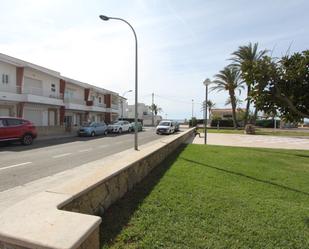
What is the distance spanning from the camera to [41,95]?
28.6 meters

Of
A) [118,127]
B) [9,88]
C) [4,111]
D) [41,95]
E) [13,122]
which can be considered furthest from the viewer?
[118,127]

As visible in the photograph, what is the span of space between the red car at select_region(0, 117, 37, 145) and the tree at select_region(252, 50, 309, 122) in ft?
46.7

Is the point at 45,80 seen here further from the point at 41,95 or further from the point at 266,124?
the point at 266,124

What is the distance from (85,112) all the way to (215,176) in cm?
3564

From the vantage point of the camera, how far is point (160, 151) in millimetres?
9422

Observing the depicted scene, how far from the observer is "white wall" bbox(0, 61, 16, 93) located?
24312 mm

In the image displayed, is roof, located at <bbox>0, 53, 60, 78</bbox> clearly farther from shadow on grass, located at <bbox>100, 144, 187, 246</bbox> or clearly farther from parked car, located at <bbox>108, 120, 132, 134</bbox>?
shadow on grass, located at <bbox>100, 144, 187, 246</bbox>

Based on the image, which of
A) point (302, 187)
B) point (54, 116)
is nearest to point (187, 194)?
point (302, 187)

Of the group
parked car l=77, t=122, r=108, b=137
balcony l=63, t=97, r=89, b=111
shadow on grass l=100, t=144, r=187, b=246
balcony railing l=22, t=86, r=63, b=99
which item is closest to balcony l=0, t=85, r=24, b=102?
balcony railing l=22, t=86, r=63, b=99

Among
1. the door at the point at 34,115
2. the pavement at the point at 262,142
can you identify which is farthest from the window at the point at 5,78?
the pavement at the point at 262,142

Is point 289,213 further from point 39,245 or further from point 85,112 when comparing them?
point 85,112

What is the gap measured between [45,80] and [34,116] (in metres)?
4.42

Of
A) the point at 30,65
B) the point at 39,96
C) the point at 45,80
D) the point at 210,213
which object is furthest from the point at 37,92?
the point at 210,213

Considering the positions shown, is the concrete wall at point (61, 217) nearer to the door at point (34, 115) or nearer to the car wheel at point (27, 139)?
the car wheel at point (27, 139)
